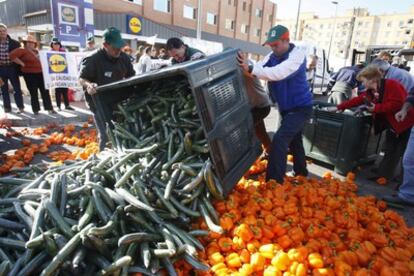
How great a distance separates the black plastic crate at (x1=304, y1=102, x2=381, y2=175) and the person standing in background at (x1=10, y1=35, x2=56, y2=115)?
747 cm

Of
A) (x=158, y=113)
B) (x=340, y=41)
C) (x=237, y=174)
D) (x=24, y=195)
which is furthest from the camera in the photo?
(x=340, y=41)

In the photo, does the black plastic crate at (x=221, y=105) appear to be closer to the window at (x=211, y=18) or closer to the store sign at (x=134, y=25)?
the store sign at (x=134, y=25)

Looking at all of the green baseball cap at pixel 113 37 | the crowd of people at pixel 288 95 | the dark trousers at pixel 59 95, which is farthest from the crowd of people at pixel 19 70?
the green baseball cap at pixel 113 37

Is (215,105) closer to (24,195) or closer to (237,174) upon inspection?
(237,174)

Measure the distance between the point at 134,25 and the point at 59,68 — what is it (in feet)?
54.0

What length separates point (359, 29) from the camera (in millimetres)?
89625

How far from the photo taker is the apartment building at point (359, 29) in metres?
80.9

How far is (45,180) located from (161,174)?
1139 millimetres

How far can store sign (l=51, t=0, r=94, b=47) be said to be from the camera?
12.3m

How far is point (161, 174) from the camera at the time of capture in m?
2.97

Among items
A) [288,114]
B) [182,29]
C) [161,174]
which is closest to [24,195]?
[161,174]

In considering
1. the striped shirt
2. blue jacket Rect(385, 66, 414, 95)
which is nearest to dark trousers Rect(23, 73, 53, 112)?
the striped shirt

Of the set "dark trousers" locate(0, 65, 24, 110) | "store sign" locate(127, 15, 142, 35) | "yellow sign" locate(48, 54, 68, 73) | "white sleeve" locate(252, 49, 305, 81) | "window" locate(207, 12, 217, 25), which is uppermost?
"window" locate(207, 12, 217, 25)

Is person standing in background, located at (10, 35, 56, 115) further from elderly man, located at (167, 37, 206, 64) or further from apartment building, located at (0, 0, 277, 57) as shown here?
apartment building, located at (0, 0, 277, 57)
